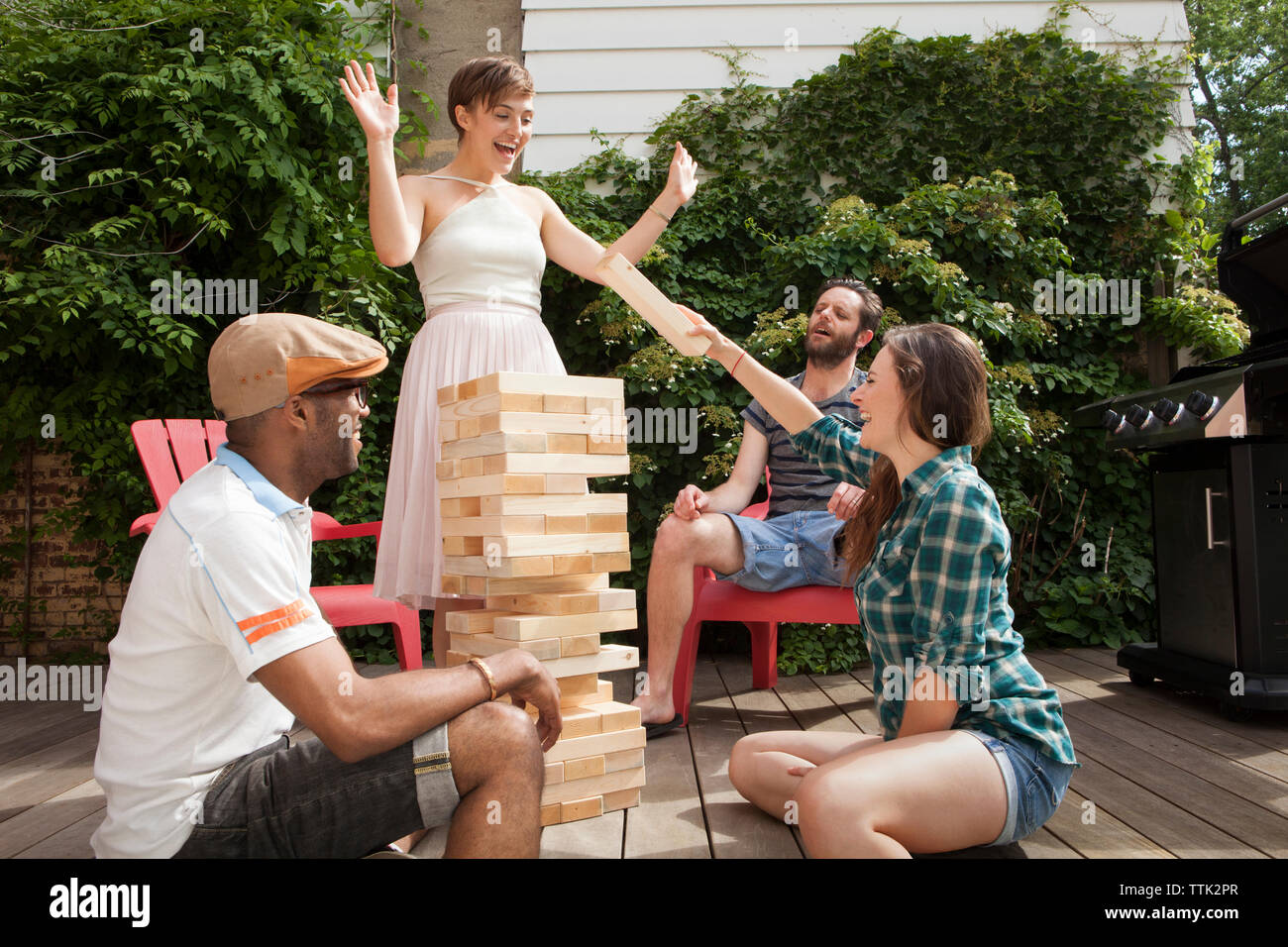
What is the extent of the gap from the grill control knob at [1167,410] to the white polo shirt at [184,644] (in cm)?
296

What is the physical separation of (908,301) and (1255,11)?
47.0 feet

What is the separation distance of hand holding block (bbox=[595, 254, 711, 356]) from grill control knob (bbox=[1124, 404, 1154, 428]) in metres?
1.93

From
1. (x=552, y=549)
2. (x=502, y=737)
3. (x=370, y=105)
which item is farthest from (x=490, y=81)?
(x=502, y=737)

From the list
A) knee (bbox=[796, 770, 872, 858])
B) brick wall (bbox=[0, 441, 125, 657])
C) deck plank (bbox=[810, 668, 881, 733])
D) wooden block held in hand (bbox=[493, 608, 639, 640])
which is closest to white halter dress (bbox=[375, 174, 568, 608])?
wooden block held in hand (bbox=[493, 608, 639, 640])

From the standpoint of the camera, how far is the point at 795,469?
328 centimetres

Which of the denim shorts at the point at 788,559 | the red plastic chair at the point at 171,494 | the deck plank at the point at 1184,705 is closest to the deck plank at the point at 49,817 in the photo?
A: the red plastic chair at the point at 171,494

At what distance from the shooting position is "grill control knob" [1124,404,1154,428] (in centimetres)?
322

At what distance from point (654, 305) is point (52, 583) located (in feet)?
13.2

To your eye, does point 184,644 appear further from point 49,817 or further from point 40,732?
point 40,732

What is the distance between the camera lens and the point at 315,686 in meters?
1.17

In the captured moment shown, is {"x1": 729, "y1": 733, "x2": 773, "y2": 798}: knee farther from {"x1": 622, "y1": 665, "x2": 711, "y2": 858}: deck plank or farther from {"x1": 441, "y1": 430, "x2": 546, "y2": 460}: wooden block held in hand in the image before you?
{"x1": 441, "y1": 430, "x2": 546, "y2": 460}: wooden block held in hand

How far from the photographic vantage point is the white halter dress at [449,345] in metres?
2.30
